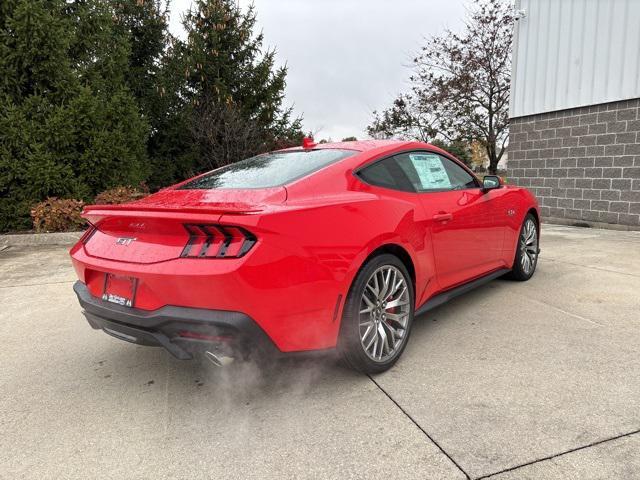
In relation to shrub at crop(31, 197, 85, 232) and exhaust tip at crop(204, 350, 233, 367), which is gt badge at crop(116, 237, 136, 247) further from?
shrub at crop(31, 197, 85, 232)

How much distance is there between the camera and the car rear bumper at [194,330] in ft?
6.98

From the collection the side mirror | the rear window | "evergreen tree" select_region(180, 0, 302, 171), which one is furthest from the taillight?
"evergreen tree" select_region(180, 0, 302, 171)

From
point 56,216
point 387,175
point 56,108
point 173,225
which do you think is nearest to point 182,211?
point 173,225

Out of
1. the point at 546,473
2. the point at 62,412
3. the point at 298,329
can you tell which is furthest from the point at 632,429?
the point at 62,412

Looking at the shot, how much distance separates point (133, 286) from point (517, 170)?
10.1m

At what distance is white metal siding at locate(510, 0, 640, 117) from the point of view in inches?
316

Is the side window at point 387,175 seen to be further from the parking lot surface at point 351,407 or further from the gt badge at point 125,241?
the gt badge at point 125,241

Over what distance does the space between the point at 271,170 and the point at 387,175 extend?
30.1 inches

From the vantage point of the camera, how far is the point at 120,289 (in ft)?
8.02

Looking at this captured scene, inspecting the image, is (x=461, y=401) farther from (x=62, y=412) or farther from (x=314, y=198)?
(x=62, y=412)

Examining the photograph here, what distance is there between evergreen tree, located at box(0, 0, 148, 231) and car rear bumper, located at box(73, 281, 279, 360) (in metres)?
7.63

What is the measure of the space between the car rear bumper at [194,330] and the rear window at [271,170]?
33.1 inches

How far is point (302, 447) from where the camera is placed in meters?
2.11

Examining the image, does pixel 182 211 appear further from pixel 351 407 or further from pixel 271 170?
pixel 351 407
